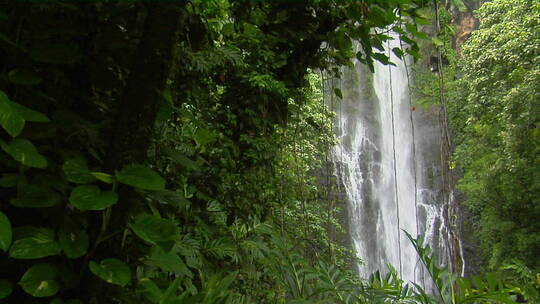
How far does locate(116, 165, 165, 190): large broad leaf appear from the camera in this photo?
854 millimetres

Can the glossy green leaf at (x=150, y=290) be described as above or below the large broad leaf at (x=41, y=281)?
below

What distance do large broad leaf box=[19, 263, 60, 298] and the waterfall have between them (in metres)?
10.0

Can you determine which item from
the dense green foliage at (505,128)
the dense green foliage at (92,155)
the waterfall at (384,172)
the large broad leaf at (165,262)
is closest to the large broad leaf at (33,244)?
the dense green foliage at (92,155)

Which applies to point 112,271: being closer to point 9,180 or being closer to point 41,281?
point 41,281

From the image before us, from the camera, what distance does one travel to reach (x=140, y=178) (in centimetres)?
87

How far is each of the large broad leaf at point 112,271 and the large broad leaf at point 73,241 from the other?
0.04m

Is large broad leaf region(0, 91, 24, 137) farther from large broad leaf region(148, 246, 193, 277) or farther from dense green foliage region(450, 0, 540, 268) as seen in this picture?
dense green foliage region(450, 0, 540, 268)

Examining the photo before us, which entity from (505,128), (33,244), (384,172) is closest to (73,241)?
(33,244)

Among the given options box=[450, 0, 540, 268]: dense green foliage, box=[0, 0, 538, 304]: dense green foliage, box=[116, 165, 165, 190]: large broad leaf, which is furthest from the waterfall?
box=[116, 165, 165, 190]: large broad leaf

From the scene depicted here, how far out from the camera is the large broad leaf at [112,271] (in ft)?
2.77

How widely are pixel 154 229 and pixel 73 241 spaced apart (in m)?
0.16

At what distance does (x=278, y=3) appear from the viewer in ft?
6.62

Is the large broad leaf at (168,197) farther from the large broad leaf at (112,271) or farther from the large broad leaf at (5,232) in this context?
the large broad leaf at (5,232)

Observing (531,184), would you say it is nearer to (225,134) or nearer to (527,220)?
(527,220)
